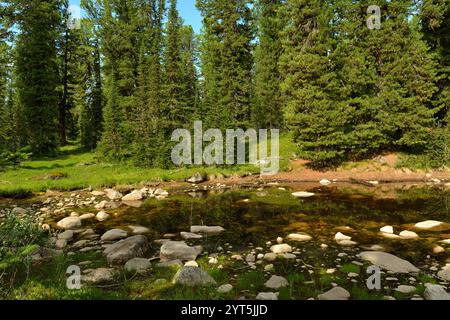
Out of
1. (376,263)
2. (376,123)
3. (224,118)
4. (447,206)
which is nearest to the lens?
(376,263)

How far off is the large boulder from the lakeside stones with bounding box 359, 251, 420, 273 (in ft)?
19.5

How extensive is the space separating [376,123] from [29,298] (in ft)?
79.8

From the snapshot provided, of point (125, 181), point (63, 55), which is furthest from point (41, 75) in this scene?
point (125, 181)

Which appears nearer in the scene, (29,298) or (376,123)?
(29,298)

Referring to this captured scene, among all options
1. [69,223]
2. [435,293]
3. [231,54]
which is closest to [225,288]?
[435,293]

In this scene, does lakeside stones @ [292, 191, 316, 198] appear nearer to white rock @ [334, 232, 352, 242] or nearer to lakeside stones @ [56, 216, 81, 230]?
white rock @ [334, 232, 352, 242]

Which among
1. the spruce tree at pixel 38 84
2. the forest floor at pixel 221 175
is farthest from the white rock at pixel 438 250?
the spruce tree at pixel 38 84

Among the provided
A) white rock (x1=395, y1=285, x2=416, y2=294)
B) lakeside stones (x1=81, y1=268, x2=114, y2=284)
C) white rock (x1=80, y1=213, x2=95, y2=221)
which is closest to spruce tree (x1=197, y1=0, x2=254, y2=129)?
white rock (x1=80, y1=213, x2=95, y2=221)

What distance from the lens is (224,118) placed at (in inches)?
1081

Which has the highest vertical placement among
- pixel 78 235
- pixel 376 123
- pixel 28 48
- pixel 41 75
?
pixel 28 48

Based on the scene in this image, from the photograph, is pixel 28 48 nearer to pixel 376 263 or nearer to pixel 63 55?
pixel 63 55

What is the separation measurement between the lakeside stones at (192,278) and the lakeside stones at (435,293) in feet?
13.2
